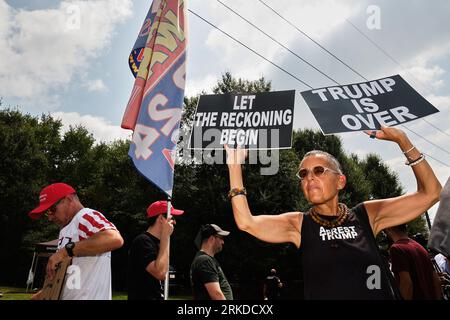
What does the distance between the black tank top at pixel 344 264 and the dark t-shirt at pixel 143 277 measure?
233 centimetres

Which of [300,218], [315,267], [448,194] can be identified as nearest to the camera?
[448,194]

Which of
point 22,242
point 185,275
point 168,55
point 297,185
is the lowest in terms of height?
point 185,275

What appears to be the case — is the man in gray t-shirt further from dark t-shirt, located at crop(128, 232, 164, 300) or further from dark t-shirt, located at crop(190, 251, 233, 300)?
dark t-shirt, located at crop(128, 232, 164, 300)

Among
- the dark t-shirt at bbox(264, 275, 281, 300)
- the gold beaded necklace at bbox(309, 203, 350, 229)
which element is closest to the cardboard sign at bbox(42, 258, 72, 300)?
the gold beaded necklace at bbox(309, 203, 350, 229)

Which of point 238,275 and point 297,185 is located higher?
point 297,185

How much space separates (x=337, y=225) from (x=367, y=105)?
187 centimetres

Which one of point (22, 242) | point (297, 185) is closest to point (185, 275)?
point (297, 185)

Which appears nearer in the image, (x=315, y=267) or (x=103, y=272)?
(x=315, y=267)

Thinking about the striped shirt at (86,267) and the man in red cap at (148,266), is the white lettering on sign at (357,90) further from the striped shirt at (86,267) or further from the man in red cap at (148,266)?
the striped shirt at (86,267)

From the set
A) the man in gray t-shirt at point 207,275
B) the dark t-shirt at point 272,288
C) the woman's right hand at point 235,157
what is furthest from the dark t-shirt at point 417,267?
the dark t-shirt at point 272,288

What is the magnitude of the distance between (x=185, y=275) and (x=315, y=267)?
91.1 feet

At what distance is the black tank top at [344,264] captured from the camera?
7.92 feet

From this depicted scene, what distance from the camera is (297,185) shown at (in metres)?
25.8
